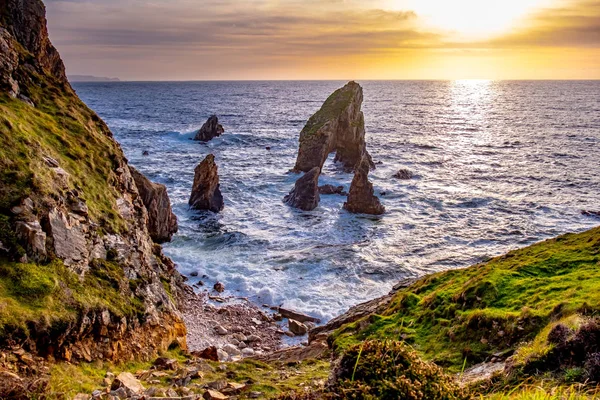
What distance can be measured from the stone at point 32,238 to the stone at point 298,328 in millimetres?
13853

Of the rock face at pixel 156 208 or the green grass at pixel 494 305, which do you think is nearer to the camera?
the green grass at pixel 494 305

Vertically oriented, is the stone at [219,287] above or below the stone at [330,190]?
below

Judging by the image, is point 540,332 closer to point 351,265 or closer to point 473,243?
point 351,265

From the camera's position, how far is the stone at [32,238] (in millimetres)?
11828

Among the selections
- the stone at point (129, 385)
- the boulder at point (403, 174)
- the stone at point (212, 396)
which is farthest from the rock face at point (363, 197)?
the stone at point (212, 396)

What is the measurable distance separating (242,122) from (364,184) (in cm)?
7772

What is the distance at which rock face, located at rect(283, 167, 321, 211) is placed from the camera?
44281 millimetres

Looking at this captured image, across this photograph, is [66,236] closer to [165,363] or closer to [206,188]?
[165,363]

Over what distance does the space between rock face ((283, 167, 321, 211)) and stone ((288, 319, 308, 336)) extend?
2170 cm

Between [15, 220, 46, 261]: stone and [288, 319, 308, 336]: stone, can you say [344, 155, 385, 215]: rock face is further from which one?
[15, 220, 46, 261]: stone

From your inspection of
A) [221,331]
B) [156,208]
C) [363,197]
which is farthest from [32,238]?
[363,197]

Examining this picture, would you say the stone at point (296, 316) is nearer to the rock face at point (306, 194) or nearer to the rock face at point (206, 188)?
the rock face at point (206, 188)

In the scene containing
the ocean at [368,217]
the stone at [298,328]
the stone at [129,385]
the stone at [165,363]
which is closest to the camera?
the stone at [129,385]

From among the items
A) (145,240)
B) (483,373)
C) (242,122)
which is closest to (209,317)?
(145,240)
